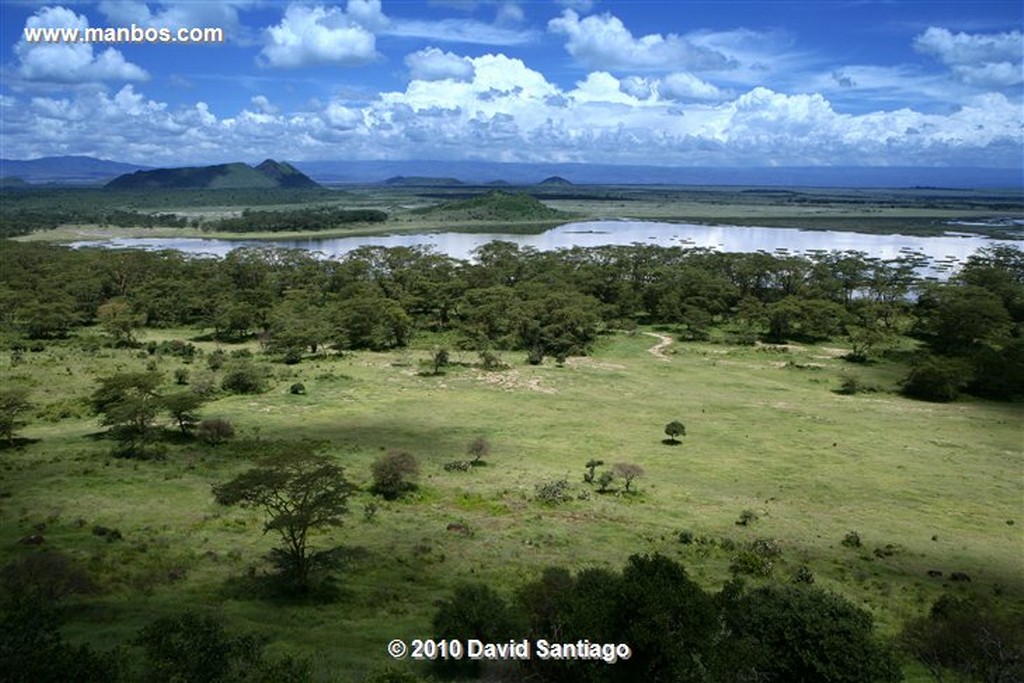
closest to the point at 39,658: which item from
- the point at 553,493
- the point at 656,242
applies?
the point at 553,493

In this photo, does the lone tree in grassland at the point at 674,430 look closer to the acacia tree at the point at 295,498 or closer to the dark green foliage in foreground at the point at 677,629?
the dark green foliage in foreground at the point at 677,629

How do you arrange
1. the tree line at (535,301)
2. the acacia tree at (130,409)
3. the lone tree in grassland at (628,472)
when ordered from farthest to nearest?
the tree line at (535,301) → the acacia tree at (130,409) → the lone tree in grassland at (628,472)

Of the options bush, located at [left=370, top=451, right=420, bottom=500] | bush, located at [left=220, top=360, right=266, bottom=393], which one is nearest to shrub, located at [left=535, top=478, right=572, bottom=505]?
bush, located at [left=370, top=451, right=420, bottom=500]

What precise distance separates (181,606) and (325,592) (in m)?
4.72

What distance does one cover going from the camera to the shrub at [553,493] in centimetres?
3456

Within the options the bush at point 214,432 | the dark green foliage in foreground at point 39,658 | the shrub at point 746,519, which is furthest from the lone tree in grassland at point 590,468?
the dark green foliage in foreground at point 39,658

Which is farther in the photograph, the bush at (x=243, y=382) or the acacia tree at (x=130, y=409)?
the bush at (x=243, y=382)

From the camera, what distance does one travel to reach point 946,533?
1265 inches

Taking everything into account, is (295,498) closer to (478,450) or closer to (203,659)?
(203,659)

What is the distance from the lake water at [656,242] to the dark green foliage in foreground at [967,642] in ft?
392

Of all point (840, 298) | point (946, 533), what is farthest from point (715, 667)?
point (840, 298)

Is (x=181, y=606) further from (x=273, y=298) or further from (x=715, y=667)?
(x=273, y=298)

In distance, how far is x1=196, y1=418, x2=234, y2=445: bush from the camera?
41.8 m

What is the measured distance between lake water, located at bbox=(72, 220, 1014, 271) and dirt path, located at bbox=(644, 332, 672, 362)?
61936 mm
